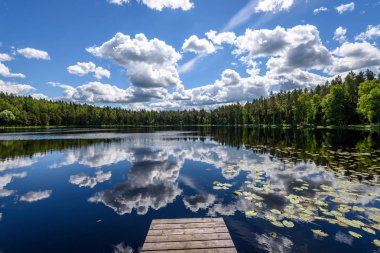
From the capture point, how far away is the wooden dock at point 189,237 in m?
6.64

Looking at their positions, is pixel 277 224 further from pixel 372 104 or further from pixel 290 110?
pixel 290 110

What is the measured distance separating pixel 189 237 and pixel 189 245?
48cm

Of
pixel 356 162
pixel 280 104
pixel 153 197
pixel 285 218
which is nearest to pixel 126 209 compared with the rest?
pixel 153 197

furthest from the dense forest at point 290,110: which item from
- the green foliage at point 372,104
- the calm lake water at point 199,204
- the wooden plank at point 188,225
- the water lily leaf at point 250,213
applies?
the wooden plank at point 188,225

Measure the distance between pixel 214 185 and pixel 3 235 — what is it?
10.8m

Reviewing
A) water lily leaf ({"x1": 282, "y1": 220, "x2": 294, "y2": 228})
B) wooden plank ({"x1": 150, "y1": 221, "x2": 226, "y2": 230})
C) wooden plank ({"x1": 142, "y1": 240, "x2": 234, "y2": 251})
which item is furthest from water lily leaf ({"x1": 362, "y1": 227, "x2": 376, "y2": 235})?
wooden plank ({"x1": 142, "y1": 240, "x2": 234, "y2": 251})

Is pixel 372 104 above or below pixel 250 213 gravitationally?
above

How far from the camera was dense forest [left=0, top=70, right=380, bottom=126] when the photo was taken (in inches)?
3115

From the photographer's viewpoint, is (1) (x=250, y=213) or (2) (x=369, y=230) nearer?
(2) (x=369, y=230)

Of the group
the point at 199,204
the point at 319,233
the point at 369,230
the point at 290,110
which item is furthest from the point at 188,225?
the point at 290,110

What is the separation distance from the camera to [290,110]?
117250mm

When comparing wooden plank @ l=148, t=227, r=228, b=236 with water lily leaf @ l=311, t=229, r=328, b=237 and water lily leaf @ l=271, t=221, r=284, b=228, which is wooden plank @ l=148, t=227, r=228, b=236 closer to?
water lily leaf @ l=271, t=221, r=284, b=228

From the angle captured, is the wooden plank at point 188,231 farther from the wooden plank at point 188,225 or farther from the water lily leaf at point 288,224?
the water lily leaf at point 288,224

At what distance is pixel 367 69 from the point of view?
96312 millimetres
